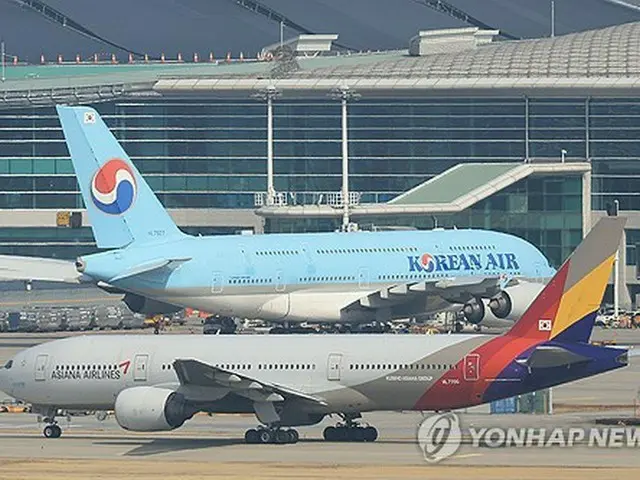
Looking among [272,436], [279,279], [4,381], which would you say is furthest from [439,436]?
[279,279]

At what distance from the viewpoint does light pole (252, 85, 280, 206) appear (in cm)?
14635

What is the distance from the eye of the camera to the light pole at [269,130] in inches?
5762

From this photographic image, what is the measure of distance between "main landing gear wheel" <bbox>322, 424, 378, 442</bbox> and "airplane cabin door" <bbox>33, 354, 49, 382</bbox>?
8957mm

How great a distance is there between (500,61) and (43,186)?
120 ft

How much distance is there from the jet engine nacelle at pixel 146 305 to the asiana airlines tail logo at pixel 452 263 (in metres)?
12.4

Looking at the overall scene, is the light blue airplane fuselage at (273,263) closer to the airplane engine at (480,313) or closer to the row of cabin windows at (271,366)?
the airplane engine at (480,313)

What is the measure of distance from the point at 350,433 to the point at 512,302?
41.6m

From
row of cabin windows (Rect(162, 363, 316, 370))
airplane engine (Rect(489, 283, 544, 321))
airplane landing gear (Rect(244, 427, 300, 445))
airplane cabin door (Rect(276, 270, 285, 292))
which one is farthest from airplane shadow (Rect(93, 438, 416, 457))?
airplane engine (Rect(489, 283, 544, 321))

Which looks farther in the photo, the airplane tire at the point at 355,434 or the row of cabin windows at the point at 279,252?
the row of cabin windows at the point at 279,252

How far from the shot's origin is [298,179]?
156250 mm

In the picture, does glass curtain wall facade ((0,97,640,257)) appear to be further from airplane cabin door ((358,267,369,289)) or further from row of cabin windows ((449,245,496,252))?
airplane cabin door ((358,267,369,289))

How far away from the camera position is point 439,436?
198 feet

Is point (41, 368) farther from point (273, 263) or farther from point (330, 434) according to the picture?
point (273, 263)

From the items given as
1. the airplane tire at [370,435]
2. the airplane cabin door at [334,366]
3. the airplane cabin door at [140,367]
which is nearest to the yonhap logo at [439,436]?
the airplane tire at [370,435]
